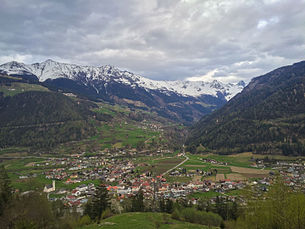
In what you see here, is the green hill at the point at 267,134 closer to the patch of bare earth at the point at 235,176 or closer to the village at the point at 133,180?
the village at the point at 133,180

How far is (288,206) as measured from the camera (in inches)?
904

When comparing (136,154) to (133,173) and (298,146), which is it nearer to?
(133,173)

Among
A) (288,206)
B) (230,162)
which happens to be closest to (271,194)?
(288,206)

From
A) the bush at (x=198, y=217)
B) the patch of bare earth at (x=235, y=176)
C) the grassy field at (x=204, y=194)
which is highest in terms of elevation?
the bush at (x=198, y=217)

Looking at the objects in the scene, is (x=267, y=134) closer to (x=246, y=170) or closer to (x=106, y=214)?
(x=246, y=170)

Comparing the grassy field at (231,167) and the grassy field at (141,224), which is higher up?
the grassy field at (141,224)

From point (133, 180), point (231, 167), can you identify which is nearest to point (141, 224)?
point (133, 180)

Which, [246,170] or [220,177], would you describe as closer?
[220,177]

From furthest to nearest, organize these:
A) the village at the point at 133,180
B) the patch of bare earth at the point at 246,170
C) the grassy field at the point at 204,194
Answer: the patch of bare earth at the point at 246,170 < the village at the point at 133,180 < the grassy field at the point at 204,194

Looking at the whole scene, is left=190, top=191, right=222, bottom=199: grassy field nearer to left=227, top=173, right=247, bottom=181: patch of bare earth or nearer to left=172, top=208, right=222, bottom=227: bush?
left=227, top=173, right=247, bottom=181: patch of bare earth

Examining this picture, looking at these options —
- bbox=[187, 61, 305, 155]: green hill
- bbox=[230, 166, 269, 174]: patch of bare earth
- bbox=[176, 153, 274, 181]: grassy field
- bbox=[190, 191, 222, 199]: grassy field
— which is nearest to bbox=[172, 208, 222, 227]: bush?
bbox=[190, 191, 222, 199]: grassy field

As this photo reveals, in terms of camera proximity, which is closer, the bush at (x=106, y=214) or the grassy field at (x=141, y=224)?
the grassy field at (x=141, y=224)

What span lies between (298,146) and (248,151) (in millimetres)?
29662

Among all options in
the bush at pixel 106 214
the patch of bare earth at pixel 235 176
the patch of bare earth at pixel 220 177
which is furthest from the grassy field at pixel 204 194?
the bush at pixel 106 214
